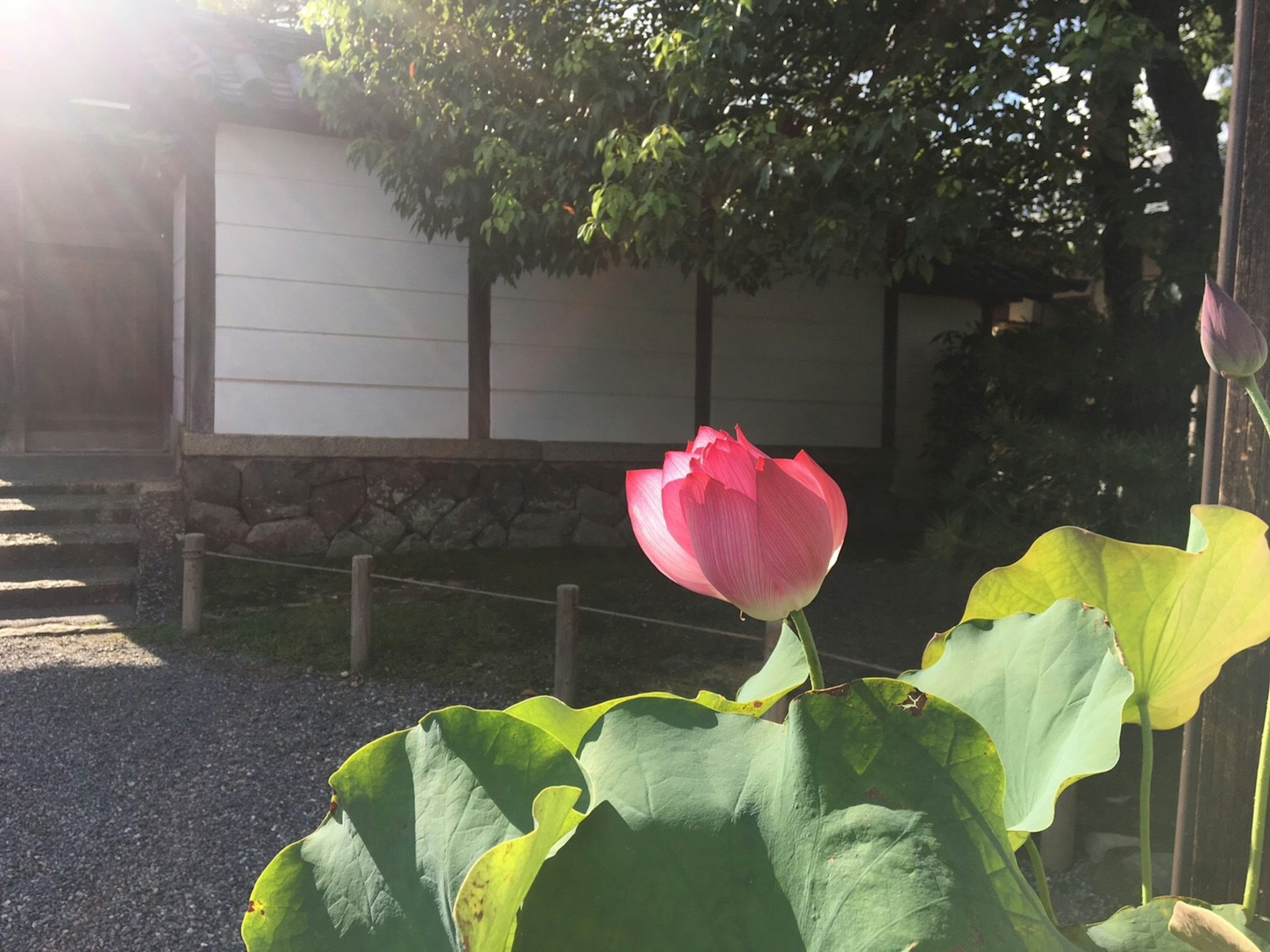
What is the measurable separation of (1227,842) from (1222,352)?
726mm

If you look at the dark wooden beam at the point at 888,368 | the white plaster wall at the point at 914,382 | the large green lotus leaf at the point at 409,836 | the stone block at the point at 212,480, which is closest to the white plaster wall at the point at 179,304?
the stone block at the point at 212,480

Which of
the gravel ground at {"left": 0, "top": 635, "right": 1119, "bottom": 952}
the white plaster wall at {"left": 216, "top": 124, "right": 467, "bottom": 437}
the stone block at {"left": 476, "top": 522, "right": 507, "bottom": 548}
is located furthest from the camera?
the stone block at {"left": 476, "top": 522, "right": 507, "bottom": 548}

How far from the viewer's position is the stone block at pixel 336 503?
6.19 m

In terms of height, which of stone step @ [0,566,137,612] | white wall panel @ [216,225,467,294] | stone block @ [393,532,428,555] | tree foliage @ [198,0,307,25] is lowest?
stone step @ [0,566,137,612]

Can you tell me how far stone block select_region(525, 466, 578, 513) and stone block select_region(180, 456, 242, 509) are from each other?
1.92 m

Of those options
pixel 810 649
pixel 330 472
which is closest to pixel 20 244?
pixel 330 472

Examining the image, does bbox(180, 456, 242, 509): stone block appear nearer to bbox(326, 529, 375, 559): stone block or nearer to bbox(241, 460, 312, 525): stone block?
bbox(241, 460, 312, 525): stone block

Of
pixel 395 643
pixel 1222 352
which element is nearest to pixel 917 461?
pixel 395 643

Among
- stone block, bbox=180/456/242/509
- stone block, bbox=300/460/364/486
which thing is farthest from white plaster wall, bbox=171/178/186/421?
stone block, bbox=300/460/364/486

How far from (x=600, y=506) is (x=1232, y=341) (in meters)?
6.56

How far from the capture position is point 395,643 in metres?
4.67

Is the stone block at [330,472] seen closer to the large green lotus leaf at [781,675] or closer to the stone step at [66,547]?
the stone step at [66,547]

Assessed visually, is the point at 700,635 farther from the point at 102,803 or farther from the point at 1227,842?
the point at 1227,842

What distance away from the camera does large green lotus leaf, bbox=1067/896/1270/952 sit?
36 centimetres
